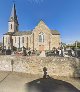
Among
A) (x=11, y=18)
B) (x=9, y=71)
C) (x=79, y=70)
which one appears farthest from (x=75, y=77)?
(x=11, y=18)

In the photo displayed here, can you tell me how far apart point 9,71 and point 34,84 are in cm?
1563

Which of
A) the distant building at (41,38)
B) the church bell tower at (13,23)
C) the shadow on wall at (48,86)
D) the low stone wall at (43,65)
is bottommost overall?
the shadow on wall at (48,86)

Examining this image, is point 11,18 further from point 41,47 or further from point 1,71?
point 1,71

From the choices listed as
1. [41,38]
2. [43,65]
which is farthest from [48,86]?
[41,38]

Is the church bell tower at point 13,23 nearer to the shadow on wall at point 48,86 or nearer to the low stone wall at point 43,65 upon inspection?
the low stone wall at point 43,65

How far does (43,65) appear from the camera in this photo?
27469 mm

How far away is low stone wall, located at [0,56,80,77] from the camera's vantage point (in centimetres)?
2627

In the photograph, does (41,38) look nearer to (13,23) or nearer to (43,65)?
(13,23)

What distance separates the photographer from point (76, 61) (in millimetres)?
26203

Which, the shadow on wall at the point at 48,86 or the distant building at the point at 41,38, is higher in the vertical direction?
the distant building at the point at 41,38

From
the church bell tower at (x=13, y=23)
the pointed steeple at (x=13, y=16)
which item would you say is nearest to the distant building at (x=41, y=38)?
the church bell tower at (x=13, y=23)

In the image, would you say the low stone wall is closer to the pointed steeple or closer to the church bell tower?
the church bell tower

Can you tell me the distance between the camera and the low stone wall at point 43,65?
86.2ft

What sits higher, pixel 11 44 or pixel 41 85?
pixel 11 44
